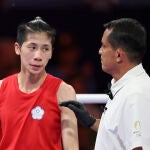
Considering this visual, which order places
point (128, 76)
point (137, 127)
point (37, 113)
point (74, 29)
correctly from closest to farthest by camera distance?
1. point (137, 127)
2. point (128, 76)
3. point (37, 113)
4. point (74, 29)

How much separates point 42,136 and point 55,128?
0.06 meters

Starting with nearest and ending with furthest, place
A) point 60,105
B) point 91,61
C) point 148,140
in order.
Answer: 1. point 148,140
2. point 60,105
3. point 91,61

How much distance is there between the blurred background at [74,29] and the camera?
120 inches

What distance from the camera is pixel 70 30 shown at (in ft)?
10.3

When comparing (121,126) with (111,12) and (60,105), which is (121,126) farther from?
(111,12)

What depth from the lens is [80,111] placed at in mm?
1779

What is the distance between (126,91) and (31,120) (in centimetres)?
42

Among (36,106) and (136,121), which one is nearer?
(136,121)

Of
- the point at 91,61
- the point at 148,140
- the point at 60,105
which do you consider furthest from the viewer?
the point at 91,61

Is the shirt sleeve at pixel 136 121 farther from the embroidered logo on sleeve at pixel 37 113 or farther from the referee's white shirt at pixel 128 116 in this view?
the embroidered logo on sleeve at pixel 37 113

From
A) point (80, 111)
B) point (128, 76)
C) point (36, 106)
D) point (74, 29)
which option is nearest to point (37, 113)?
point (36, 106)

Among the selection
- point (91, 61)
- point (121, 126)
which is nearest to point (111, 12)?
point (91, 61)

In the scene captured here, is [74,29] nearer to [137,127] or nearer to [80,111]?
[80,111]

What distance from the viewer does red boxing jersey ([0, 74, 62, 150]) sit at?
1.76 meters
